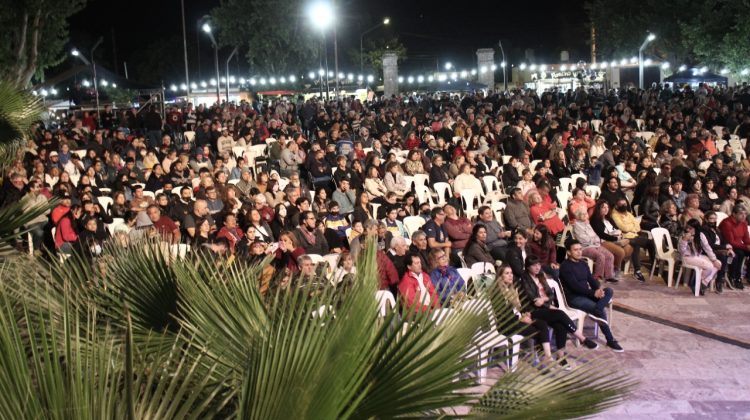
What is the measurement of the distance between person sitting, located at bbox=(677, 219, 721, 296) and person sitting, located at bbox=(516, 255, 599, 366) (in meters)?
2.54

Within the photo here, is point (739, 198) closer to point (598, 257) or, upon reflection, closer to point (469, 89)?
point (598, 257)

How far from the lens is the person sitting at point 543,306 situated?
24.3 feet

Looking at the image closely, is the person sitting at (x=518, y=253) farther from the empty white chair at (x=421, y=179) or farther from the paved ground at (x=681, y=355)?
the empty white chair at (x=421, y=179)

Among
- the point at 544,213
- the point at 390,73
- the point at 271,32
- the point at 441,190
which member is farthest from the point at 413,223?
the point at 271,32

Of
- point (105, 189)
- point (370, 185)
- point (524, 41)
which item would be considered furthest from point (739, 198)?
point (524, 41)

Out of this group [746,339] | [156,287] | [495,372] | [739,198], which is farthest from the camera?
[739,198]

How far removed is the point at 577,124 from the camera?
20.5 m

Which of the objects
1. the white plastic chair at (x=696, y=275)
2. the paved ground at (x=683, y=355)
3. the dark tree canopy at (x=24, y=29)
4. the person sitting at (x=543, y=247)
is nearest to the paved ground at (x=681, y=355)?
the paved ground at (x=683, y=355)

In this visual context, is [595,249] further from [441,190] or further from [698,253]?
[441,190]

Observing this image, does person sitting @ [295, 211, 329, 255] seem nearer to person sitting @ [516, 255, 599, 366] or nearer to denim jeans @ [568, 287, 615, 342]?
person sitting @ [516, 255, 599, 366]

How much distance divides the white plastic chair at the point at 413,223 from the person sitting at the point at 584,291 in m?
2.62

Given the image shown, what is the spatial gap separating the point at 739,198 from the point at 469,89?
30.0m

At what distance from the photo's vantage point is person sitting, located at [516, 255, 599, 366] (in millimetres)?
7410

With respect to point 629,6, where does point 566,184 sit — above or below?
below
